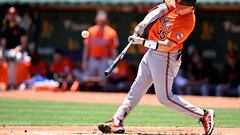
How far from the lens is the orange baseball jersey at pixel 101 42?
17062 mm

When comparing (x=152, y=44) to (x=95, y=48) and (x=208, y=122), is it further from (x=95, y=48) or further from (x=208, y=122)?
(x=95, y=48)

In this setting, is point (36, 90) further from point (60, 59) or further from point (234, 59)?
point (234, 59)

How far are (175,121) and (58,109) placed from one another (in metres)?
2.69

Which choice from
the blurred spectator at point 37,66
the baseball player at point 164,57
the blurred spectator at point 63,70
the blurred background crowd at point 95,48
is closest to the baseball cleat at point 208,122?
the baseball player at point 164,57

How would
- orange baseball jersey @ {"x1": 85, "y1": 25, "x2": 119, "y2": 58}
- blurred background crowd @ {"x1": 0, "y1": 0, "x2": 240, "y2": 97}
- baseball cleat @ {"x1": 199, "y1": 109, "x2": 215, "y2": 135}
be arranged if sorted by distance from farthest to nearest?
blurred background crowd @ {"x1": 0, "y1": 0, "x2": 240, "y2": 97} < orange baseball jersey @ {"x1": 85, "y1": 25, "x2": 119, "y2": 58} < baseball cleat @ {"x1": 199, "y1": 109, "x2": 215, "y2": 135}

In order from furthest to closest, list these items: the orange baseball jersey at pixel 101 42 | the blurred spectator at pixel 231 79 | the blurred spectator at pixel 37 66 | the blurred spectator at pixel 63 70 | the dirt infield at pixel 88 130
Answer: the blurred spectator at pixel 37 66, the blurred spectator at pixel 63 70, the orange baseball jersey at pixel 101 42, the blurred spectator at pixel 231 79, the dirt infield at pixel 88 130

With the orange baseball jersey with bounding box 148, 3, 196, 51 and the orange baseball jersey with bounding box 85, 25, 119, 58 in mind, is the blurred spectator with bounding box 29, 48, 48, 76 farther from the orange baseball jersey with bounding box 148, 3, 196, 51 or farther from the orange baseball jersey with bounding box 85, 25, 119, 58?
the orange baseball jersey with bounding box 148, 3, 196, 51

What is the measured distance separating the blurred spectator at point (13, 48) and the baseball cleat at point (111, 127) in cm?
955

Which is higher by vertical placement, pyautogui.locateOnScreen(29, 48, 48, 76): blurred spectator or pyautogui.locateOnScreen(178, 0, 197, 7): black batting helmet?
pyautogui.locateOnScreen(178, 0, 197, 7): black batting helmet

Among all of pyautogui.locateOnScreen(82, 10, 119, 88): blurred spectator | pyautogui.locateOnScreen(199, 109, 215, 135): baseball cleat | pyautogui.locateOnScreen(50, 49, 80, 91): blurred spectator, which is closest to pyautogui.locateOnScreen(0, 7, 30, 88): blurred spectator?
pyautogui.locateOnScreen(50, 49, 80, 91): blurred spectator

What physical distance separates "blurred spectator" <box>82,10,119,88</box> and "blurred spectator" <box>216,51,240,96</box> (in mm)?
2861

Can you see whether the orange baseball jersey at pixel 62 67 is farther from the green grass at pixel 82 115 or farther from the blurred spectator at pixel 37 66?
the green grass at pixel 82 115

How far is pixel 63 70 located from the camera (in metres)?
18.6

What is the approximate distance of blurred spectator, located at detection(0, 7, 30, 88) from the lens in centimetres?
1728
